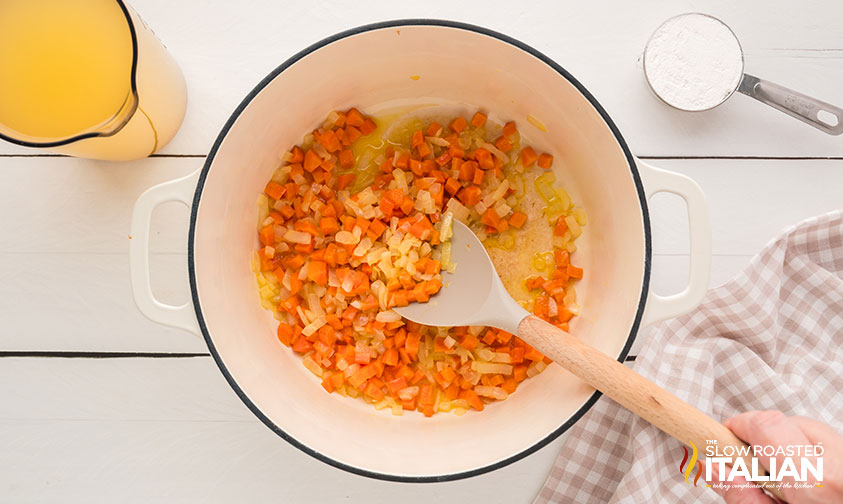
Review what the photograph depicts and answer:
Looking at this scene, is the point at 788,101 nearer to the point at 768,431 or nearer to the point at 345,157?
the point at 768,431

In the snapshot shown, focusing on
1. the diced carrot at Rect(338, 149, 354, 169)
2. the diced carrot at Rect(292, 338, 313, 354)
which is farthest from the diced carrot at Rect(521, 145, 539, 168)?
the diced carrot at Rect(292, 338, 313, 354)

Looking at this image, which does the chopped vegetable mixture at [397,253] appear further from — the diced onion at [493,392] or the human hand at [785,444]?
the human hand at [785,444]

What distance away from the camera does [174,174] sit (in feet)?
3.88

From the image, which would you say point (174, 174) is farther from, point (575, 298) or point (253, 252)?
point (575, 298)

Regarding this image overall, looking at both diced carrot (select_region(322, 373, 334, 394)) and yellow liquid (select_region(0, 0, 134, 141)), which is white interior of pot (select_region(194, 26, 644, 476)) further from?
yellow liquid (select_region(0, 0, 134, 141))

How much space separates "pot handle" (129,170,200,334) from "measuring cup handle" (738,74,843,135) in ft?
3.46

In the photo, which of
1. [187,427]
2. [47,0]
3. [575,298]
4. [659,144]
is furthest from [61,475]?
[659,144]

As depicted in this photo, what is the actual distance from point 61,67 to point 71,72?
0.07 feet

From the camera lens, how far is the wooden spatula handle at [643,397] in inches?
35.1

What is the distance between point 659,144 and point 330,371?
80 centimetres

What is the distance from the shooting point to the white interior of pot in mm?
1001

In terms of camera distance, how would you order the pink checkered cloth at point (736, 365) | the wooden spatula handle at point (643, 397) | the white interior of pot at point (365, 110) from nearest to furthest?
the wooden spatula handle at point (643, 397) → the white interior of pot at point (365, 110) → the pink checkered cloth at point (736, 365)

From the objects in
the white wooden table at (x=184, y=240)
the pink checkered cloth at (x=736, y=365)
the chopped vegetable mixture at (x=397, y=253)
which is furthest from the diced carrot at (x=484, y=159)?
the pink checkered cloth at (x=736, y=365)

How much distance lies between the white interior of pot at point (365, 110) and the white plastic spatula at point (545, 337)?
0.23 ft
